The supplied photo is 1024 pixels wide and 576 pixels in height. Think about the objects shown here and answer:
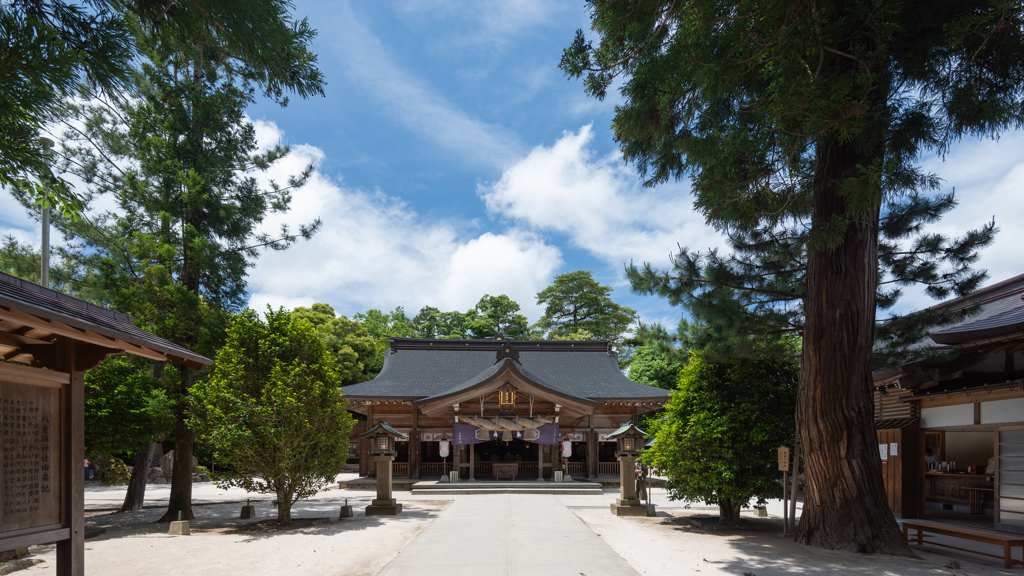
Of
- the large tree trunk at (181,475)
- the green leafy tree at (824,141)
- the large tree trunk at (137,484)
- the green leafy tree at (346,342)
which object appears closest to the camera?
the green leafy tree at (824,141)

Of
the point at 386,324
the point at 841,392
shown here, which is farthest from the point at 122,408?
the point at 386,324

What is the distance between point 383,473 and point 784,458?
8557 mm

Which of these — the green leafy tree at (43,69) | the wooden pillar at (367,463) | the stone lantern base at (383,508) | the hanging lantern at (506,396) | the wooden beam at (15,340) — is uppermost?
the green leafy tree at (43,69)

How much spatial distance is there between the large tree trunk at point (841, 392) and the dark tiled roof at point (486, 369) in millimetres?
11669

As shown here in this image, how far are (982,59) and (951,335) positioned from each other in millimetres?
3683

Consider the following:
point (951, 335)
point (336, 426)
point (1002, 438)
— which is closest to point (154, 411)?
point (336, 426)

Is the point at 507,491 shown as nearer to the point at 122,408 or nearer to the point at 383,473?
the point at 383,473

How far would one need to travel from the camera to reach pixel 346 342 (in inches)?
1344

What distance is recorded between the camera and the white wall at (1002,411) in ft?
30.7

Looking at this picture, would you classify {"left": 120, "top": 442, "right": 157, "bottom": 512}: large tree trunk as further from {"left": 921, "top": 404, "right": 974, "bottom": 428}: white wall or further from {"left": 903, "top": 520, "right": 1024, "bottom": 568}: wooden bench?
{"left": 921, "top": 404, "right": 974, "bottom": 428}: white wall

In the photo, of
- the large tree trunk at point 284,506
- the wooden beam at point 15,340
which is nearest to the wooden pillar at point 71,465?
the wooden beam at point 15,340

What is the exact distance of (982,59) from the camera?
290 inches

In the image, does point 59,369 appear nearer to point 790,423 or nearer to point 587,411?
point 790,423

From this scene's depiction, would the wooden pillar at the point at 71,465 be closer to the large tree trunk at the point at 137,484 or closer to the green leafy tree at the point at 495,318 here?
the large tree trunk at the point at 137,484
